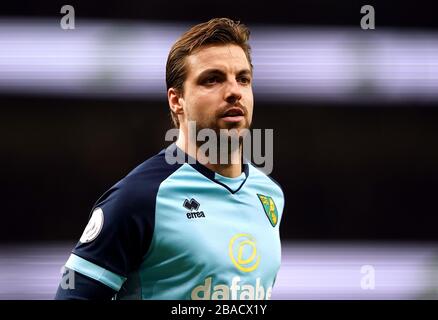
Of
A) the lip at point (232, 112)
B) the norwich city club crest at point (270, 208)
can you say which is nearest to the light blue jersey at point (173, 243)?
the norwich city club crest at point (270, 208)

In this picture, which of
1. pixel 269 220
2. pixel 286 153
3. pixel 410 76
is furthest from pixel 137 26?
pixel 269 220

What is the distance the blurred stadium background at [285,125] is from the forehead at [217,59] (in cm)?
139

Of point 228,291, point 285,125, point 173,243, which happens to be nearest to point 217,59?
point 173,243

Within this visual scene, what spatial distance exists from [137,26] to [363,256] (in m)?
1.68

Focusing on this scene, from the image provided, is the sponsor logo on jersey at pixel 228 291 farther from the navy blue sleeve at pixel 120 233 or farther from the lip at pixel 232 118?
the lip at pixel 232 118

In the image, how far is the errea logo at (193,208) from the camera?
6.33ft

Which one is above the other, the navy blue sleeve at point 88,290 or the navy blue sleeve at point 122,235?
the navy blue sleeve at point 122,235

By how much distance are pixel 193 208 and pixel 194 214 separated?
0.02 m

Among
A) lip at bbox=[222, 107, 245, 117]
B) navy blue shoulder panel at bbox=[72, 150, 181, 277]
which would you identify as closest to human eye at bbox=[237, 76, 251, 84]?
lip at bbox=[222, 107, 245, 117]

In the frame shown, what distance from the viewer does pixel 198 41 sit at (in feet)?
6.75

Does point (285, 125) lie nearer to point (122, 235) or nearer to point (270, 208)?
point (270, 208)

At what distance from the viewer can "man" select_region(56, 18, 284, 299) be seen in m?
1.81

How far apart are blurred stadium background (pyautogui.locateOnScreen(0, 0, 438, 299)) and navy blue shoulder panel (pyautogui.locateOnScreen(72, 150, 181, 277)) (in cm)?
152
